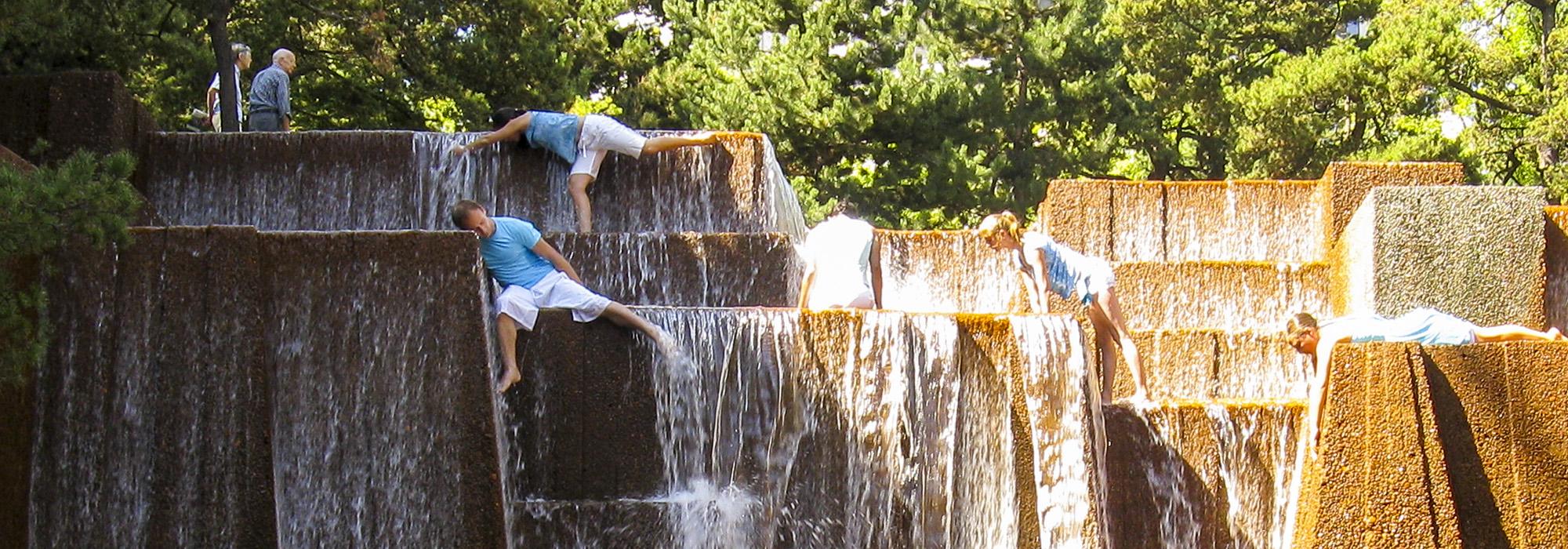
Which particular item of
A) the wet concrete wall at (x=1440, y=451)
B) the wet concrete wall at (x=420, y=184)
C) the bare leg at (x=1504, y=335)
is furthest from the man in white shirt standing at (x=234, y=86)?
the bare leg at (x=1504, y=335)

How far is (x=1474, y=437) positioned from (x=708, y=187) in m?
5.05

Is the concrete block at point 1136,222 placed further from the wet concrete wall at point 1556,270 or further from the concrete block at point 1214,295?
the wet concrete wall at point 1556,270

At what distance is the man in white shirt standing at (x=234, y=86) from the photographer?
1552 cm

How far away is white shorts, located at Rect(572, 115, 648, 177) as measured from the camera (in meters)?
12.9

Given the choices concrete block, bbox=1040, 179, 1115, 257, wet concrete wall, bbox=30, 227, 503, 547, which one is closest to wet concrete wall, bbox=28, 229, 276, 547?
wet concrete wall, bbox=30, 227, 503, 547

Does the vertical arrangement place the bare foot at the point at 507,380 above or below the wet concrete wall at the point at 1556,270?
below

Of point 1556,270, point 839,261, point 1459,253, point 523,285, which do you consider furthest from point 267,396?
point 1556,270

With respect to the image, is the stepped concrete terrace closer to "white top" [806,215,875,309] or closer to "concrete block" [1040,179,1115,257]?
"white top" [806,215,875,309]

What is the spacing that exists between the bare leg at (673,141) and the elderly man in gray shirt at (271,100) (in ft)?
10.1

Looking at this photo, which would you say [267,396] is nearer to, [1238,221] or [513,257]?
[513,257]

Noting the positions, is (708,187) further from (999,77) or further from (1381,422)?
(999,77)

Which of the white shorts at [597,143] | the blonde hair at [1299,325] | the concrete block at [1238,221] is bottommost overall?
the blonde hair at [1299,325]

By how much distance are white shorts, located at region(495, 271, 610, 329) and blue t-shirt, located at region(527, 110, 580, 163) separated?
10.5 feet

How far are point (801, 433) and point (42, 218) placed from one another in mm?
3545
